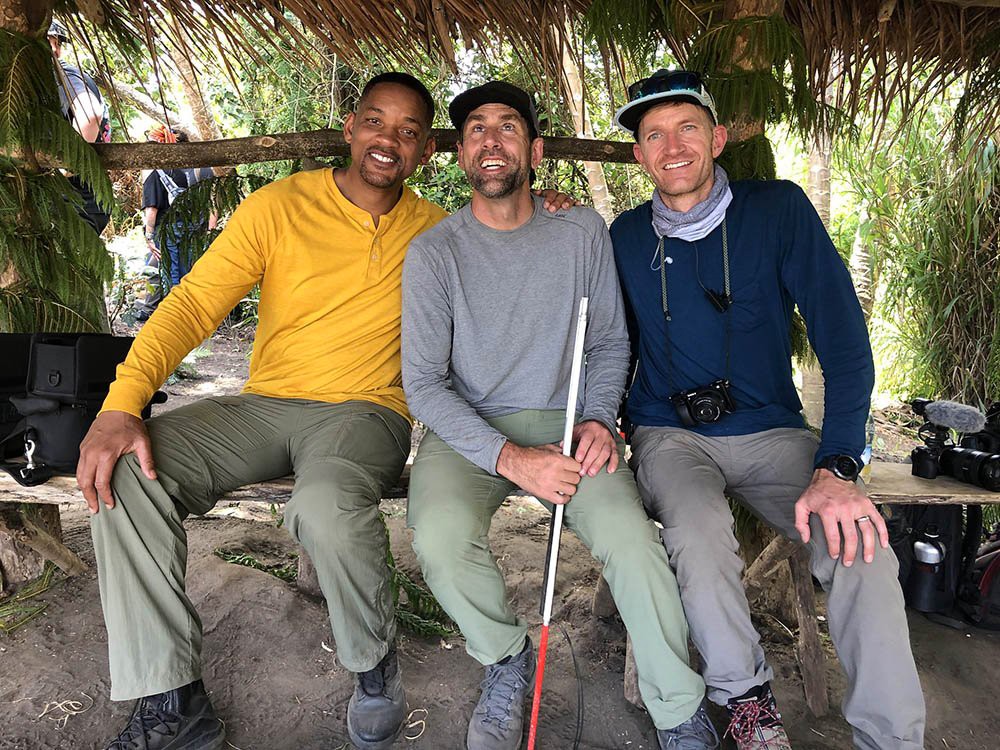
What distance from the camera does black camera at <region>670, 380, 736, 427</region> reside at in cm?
262

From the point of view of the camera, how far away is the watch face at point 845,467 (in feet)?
7.55

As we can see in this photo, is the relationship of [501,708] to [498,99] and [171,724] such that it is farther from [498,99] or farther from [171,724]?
[498,99]

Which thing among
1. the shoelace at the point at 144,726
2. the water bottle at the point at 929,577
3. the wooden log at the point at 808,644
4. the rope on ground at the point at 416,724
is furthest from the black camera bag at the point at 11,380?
the water bottle at the point at 929,577

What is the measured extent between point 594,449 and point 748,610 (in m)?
0.65

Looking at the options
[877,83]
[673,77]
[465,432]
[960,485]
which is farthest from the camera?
[877,83]

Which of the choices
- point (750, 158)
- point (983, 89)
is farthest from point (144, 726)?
point (983, 89)

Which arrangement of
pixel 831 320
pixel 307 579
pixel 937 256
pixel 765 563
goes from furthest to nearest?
pixel 937 256 → pixel 307 579 → pixel 765 563 → pixel 831 320

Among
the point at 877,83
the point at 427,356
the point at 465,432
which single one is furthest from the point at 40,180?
the point at 877,83

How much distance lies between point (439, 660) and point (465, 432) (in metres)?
1.08

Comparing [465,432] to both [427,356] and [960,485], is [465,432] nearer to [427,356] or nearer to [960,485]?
[427,356]

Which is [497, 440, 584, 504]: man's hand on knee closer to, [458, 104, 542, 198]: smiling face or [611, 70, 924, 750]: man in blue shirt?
[611, 70, 924, 750]: man in blue shirt

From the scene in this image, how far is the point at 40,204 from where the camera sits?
2.96m

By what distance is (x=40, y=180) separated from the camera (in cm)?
297

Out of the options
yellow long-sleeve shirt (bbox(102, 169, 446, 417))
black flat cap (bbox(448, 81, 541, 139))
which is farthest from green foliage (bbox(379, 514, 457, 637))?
black flat cap (bbox(448, 81, 541, 139))
